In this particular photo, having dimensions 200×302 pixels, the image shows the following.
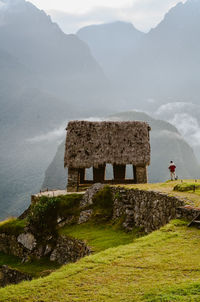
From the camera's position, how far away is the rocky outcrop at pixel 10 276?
16.5 m

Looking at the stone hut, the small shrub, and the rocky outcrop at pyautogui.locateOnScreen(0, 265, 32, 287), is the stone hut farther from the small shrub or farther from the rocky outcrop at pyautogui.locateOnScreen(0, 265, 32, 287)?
the rocky outcrop at pyautogui.locateOnScreen(0, 265, 32, 287)

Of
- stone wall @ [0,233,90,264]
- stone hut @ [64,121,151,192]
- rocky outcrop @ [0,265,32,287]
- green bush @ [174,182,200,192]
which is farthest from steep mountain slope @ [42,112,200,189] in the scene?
green bush @ [174,182,200,192]

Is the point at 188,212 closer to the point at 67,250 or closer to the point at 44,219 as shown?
the point at 67,250

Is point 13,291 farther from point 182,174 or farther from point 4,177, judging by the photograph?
point 4,177

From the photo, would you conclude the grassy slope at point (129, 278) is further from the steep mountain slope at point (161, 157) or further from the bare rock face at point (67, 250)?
the steep mountain slope at point (161, 157)

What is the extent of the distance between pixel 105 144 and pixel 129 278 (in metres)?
18.9

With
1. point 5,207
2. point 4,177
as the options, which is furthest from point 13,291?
point 4,177

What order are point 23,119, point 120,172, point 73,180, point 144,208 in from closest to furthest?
1. point 144,208
2. point 73,180
3. point 120,172
4. point 23,119

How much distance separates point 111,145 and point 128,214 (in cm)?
994

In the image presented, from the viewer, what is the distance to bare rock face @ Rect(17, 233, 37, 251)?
18.8 metres

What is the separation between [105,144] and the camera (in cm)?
2456

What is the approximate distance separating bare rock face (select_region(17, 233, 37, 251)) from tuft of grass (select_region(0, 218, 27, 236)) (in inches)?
21.9

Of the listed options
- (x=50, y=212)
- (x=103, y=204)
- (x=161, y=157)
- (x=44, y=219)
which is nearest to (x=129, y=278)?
(x=103, y=204)

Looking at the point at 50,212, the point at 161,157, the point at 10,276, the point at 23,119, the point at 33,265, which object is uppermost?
the point at 23,119
